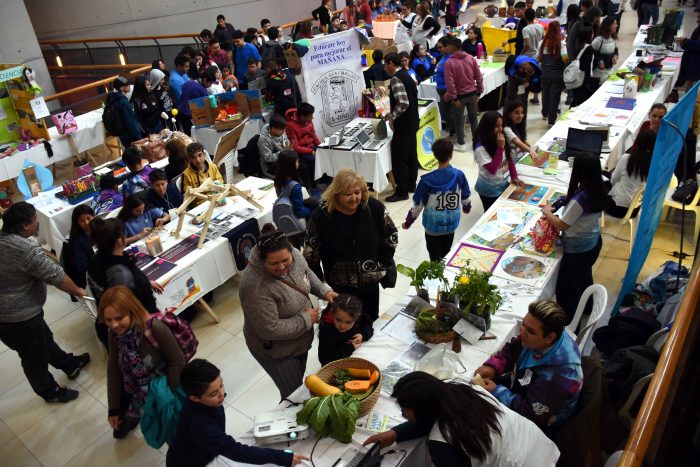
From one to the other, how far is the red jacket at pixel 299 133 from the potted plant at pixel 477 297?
11.2ft

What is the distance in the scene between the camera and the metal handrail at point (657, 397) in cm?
137

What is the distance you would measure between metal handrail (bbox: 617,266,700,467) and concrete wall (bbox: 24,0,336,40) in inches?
566

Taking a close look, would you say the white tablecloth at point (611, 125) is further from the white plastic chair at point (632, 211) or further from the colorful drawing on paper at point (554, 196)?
the white plastic chair at point (632, 211)

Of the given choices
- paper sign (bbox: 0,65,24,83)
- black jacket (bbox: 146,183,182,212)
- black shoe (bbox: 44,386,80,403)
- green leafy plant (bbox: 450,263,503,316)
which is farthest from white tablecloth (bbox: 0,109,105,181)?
green leafy plant (bbox: 450,263,503,316)

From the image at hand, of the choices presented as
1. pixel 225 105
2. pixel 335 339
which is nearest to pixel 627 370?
pixel 335 339

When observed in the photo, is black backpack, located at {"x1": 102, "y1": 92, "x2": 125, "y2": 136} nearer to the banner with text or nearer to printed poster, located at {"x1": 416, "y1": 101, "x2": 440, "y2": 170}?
printed poster, located at {"x1": 416, "y1": 101, "x2": 440, "y2": 170}

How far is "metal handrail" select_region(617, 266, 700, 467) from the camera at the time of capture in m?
1.37

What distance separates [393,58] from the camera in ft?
18.4

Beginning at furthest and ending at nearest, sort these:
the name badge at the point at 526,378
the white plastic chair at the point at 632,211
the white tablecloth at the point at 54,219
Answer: the white tablecloth at the point at 54,219 → the white plastic chair at the point at 632,211 → the name badge at the point at 526,378

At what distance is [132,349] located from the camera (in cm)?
269

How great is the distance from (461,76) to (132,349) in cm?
538

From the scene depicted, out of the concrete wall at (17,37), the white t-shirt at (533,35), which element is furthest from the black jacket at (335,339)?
the concrete wall at (17,37)

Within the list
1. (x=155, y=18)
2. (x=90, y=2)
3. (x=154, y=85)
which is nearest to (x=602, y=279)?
(x=154, y=85)

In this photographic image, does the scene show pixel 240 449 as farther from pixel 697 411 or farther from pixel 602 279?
pixel 602 279
